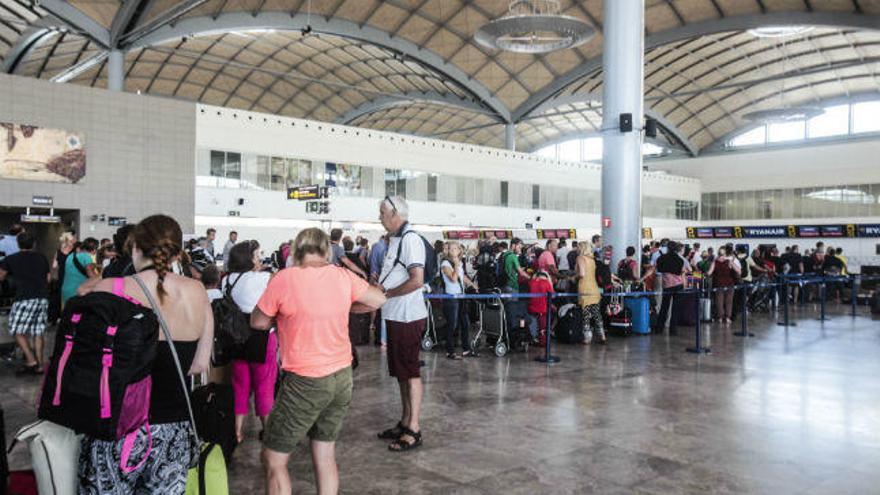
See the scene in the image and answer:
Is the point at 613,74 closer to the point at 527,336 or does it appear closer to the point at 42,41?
the point at 527,336

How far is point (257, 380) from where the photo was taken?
4875 millimetres

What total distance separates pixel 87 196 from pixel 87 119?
262 centimetres

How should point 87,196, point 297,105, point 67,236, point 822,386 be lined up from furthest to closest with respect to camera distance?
point 297,105 < point 87,196 < point 67,236 < point 822,386

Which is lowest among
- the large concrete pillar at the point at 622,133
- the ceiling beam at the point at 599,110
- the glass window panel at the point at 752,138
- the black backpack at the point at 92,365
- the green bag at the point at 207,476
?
the green bag at the point at 207,476

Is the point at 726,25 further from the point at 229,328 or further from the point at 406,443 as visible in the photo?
the point at 229,328

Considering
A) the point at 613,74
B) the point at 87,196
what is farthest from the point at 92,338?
the point at 87,196

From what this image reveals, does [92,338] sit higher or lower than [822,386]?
higher

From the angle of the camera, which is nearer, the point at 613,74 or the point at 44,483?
the point at 44,483

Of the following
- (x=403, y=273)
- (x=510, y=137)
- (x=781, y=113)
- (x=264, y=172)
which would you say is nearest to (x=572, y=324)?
(x=403, y=273)

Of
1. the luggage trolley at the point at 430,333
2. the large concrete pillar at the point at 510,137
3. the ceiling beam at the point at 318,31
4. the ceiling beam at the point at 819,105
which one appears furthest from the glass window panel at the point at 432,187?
the ceiling beam at the point at 819,105

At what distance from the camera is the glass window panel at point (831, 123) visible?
4181cm

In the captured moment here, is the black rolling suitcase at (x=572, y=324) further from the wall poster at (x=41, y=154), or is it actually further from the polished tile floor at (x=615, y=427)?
the wall poster at (x=41, y=154)

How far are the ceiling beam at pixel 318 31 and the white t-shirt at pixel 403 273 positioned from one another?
26935 millimetres

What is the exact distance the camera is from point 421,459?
15.6ft
